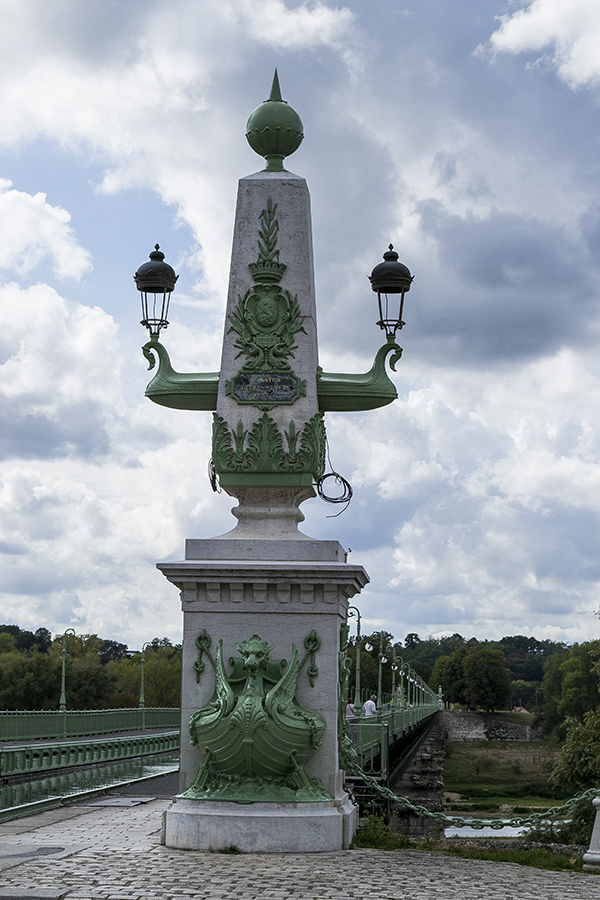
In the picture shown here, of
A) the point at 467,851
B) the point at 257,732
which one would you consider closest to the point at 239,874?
the point at 257,732

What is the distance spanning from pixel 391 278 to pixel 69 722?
2027 centimetres

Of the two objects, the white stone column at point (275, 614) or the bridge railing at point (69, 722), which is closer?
the white stone column at point (275, 614)

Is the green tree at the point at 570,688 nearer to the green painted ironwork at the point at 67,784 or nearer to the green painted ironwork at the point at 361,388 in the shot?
the green painted ironwork at the point at 67,784

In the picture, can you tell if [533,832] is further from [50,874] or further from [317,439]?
[50,874]

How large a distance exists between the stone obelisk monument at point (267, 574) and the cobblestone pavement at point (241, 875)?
0.63 metres

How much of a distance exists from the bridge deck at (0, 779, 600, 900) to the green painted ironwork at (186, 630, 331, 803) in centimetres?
69

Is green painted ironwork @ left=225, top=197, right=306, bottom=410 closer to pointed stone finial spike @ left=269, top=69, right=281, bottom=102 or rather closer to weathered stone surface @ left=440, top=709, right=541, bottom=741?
pointed stone finial spike @ left=269, top=69, right=281, bottom=102

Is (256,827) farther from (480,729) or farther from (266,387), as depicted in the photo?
(480,729)

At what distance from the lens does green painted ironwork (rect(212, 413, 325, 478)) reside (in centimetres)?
1210

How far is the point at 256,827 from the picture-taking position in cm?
1081

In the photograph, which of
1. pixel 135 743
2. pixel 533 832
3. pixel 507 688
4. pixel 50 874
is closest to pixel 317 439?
pixel 50 874

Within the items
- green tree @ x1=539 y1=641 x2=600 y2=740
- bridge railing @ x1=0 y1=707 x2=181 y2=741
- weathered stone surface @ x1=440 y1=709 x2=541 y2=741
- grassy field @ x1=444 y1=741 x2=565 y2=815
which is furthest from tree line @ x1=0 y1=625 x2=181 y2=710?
weathered stone surface @ x1=440 y1=709 x2=541 y2=741

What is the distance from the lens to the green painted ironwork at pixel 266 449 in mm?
12102

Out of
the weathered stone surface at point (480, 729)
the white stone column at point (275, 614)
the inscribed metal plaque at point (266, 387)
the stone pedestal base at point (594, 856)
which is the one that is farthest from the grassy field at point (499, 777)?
the inscribed metal plaque at point (266, 387)
